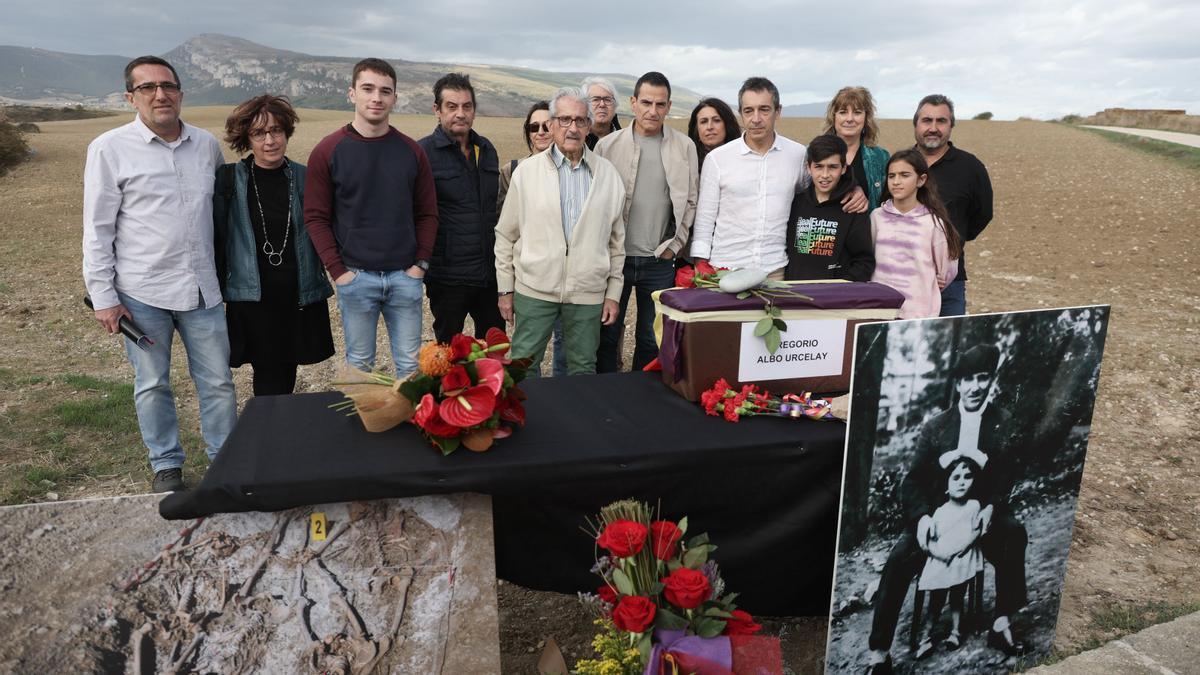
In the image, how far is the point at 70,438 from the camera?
4.39 meters

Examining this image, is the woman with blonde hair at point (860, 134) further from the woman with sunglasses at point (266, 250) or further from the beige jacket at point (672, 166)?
the woman with sunglasses at point (266, 250)

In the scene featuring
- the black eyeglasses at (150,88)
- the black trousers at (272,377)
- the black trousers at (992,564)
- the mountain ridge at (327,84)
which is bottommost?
the black trousers at (992,564)

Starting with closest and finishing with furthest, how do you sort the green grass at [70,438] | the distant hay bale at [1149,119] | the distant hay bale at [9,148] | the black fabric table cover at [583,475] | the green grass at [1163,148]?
the black fabric table cover at [583,475]
the green grass at [70,438]
the distant hay bale at [9,148]
the green grass at [1163,148]
the distant hay bale at [1149,119]

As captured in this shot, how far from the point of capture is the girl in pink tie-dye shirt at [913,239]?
10.6ft

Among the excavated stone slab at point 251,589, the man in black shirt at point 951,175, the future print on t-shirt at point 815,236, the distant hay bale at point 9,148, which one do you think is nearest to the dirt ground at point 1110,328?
the distant hay bale at point 9,148

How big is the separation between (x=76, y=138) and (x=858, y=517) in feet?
87.1

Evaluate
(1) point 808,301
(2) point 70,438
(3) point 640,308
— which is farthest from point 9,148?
(1) point 808,301

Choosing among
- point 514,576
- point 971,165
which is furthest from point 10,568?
point 971,165

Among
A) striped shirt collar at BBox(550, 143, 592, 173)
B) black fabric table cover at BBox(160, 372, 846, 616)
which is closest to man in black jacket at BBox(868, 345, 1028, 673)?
black fabric table cover at BBox(160, 372, 846, 616)

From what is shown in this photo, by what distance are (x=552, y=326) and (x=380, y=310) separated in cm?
81

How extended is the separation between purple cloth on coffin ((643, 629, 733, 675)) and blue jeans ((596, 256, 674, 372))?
6.49 feet

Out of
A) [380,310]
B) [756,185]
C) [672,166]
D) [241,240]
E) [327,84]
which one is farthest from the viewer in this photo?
[327,84]

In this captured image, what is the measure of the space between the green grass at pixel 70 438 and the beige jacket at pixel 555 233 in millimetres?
2013

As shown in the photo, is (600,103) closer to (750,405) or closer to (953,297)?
(953,297)
